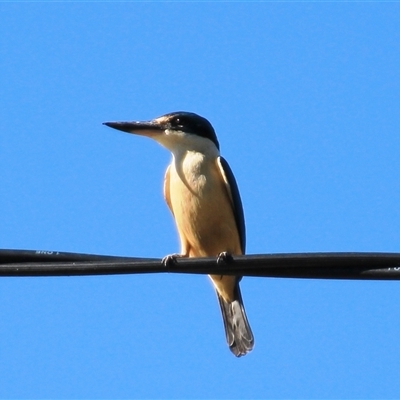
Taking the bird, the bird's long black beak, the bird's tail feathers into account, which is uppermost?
the bird's long black beak

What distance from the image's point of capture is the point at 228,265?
15.2ft

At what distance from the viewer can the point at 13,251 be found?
4738mm

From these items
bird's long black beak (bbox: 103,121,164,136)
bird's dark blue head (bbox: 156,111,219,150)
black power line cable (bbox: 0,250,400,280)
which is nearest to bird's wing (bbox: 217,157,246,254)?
bird's dark blue head (bbox: 156,111,219,150)

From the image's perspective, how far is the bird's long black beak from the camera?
7930mm

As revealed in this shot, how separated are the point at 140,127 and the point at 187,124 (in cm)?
46

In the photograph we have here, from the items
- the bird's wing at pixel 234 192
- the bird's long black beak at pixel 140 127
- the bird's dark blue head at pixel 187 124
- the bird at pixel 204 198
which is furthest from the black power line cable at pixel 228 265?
the bird's dark blue head at pixel 187 124

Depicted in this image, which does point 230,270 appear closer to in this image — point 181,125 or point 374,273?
point 374,273

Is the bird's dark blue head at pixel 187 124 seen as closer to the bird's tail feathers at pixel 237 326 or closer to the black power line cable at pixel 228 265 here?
the bird's tail feathers at pixel 237 326

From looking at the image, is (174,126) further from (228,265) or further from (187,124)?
(228,265)

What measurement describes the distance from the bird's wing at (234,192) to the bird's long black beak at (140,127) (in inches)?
25.7

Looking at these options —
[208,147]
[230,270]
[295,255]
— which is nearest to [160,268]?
[230,270]

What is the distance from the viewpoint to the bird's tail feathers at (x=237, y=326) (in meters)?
8.08

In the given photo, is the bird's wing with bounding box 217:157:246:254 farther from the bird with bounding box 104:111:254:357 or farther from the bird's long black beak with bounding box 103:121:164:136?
the bird's long black beak with bounding box 103:121:164:136

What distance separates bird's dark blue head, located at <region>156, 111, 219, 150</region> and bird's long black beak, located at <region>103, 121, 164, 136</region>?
0.09m
